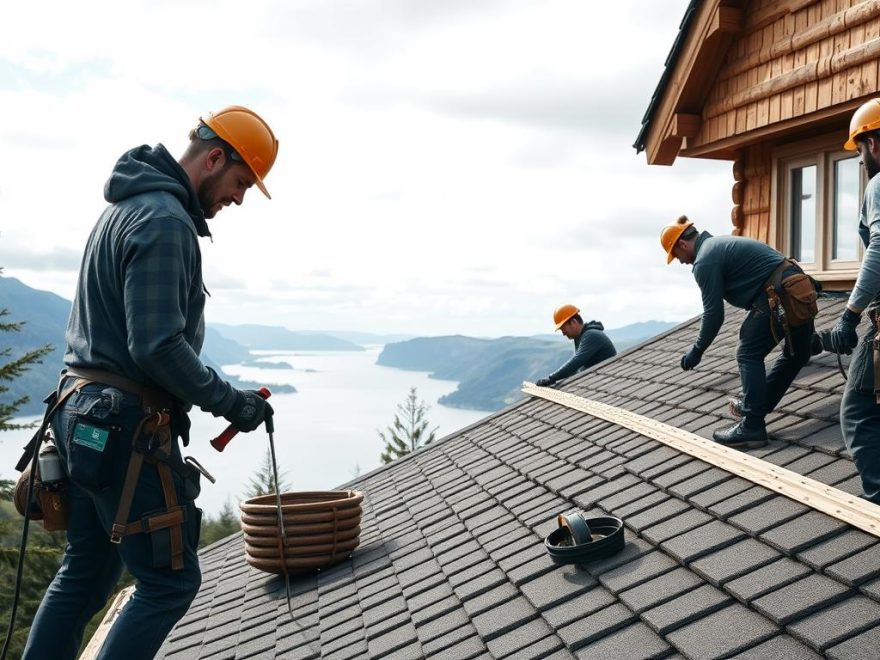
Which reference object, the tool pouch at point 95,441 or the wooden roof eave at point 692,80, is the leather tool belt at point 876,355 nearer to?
the tool pouch at point 95,441

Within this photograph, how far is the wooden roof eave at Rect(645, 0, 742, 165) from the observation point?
8.37 meters

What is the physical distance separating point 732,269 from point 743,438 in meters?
1.22

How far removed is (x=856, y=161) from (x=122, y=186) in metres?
6.73

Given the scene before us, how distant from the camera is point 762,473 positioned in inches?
168

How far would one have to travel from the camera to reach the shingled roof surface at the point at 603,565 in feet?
9.95

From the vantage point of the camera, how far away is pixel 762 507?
3941 millimetres

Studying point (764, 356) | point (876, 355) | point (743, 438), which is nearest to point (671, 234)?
point (764, 356)

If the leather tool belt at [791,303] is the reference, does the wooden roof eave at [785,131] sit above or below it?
above

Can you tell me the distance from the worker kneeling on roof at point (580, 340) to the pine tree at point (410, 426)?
51.1m

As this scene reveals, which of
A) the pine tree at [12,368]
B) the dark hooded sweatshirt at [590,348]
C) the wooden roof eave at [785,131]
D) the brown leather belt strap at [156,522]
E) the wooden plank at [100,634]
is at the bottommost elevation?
the pine tree at [12,368]

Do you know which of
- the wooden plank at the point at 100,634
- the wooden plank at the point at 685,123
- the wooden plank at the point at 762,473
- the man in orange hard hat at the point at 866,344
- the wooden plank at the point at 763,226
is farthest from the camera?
the wooden plank at the point at 685,123

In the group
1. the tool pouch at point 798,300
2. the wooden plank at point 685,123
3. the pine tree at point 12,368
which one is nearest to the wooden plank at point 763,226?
the wooden plank at point 685,123

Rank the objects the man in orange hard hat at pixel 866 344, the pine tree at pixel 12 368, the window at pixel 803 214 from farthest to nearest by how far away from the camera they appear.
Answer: the pine tree at pixel 12 368
the window at pixel 803 214
the man in orange hard hat at pixel 866 344

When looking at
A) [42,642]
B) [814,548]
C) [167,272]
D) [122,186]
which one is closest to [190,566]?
[42,642]
